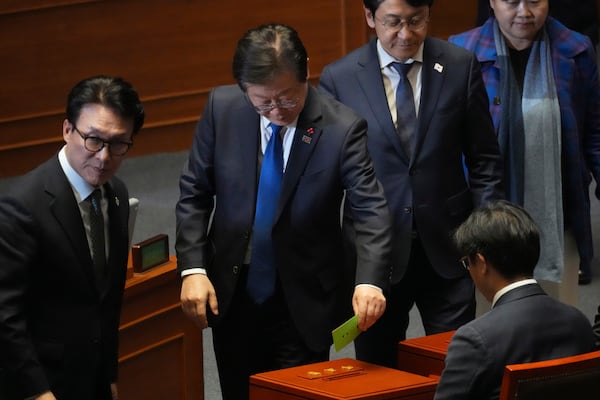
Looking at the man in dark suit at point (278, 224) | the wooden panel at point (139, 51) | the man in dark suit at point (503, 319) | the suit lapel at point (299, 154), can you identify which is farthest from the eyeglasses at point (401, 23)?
the wooden panel at point (139, 51)

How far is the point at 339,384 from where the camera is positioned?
307 centimetres

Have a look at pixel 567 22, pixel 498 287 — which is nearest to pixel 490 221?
pixel 498 287

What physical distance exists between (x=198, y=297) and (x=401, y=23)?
3.28ft

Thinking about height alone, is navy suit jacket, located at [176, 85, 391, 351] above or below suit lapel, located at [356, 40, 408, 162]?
below

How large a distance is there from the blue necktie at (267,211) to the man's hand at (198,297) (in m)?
0.14

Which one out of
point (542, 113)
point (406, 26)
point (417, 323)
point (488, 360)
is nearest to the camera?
point (488, 360)

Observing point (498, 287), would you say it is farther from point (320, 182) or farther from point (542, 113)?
point (542, 113)

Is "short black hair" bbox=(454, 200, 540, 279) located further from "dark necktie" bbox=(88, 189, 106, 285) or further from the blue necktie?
"dark necktie" bbox=(88, 189, 106, 285)

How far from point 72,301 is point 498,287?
102cm

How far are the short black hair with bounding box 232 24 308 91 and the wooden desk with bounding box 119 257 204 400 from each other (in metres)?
0.96

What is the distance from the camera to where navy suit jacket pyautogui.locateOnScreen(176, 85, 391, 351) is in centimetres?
335

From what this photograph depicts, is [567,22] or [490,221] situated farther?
[567,22]

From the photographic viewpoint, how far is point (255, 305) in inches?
136

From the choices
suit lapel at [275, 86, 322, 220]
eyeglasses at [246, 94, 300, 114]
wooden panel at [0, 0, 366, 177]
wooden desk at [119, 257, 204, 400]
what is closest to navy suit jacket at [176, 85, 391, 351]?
suit lapel at [275, 86, 322, 220]
